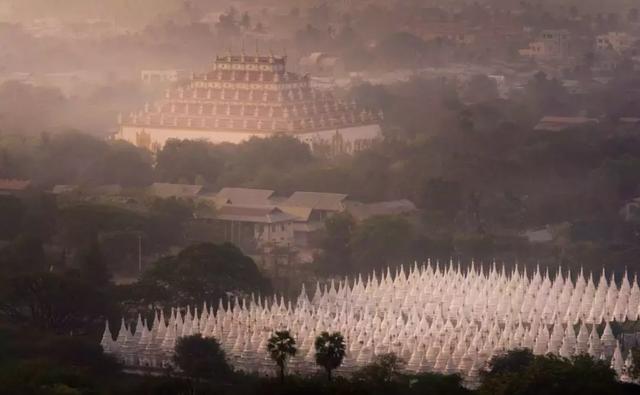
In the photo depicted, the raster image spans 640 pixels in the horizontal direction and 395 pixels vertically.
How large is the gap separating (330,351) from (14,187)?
18.8 m

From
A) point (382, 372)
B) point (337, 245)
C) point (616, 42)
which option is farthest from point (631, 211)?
point (616, 42)

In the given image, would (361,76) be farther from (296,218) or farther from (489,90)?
(296,218)

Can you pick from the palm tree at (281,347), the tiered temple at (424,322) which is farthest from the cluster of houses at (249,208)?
the palm tree at (281,347)

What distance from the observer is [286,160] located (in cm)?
5725

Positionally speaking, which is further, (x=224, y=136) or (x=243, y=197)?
(x=224, y=136)

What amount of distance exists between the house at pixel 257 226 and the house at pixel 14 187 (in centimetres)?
454

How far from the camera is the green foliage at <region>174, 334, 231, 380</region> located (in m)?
37.2

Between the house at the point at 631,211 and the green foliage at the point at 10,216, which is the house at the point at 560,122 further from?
the green foliage at the point at 10,216

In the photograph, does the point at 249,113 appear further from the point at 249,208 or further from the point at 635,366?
the point at 635,366

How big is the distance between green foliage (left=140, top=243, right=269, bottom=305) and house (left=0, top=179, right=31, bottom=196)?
10.5 metres

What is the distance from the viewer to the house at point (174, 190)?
53.4m

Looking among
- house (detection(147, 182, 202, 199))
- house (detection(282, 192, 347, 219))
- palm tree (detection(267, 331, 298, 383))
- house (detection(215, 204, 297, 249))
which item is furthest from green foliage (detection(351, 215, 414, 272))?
palm tree (detection(267, 331, 298, 383))

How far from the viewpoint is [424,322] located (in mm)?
39781

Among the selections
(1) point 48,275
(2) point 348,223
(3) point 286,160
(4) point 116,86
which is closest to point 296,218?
(2) point 348,223
